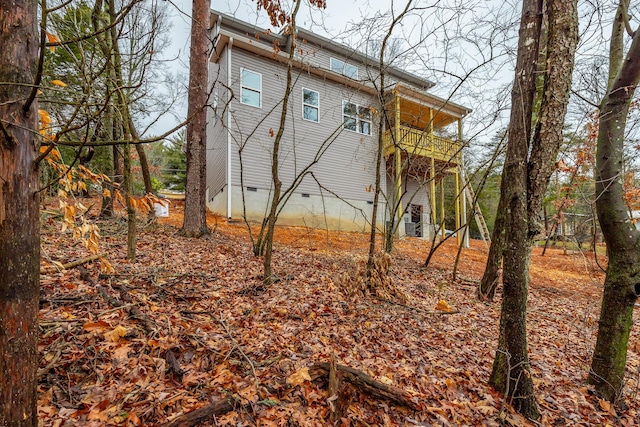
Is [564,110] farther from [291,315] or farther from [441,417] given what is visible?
[291,315]

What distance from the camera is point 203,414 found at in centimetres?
202

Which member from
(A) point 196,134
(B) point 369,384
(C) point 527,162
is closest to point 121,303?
(B) point 369,384

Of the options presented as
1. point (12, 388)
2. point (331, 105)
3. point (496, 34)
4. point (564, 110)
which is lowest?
point (12, 388)

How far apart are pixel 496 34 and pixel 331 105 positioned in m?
8.64

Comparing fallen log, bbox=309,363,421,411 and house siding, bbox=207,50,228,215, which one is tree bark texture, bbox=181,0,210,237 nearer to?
house siding, bbox=207,50,228,215

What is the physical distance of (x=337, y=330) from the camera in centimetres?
361

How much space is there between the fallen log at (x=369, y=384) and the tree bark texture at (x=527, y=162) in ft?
2.76

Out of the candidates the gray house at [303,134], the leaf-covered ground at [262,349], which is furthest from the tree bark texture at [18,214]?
the gray house at [303,134]

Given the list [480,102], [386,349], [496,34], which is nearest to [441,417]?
[386,349]

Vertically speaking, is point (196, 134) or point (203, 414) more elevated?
point (196, 134)

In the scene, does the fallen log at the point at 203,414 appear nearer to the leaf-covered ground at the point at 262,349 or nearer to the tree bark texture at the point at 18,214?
the leaf-covered ground at the point at 262,349

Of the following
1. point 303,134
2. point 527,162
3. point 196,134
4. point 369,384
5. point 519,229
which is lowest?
point 369,384

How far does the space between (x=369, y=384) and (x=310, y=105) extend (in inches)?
436

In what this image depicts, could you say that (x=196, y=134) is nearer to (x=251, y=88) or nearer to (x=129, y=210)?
(x=129, y=210)
